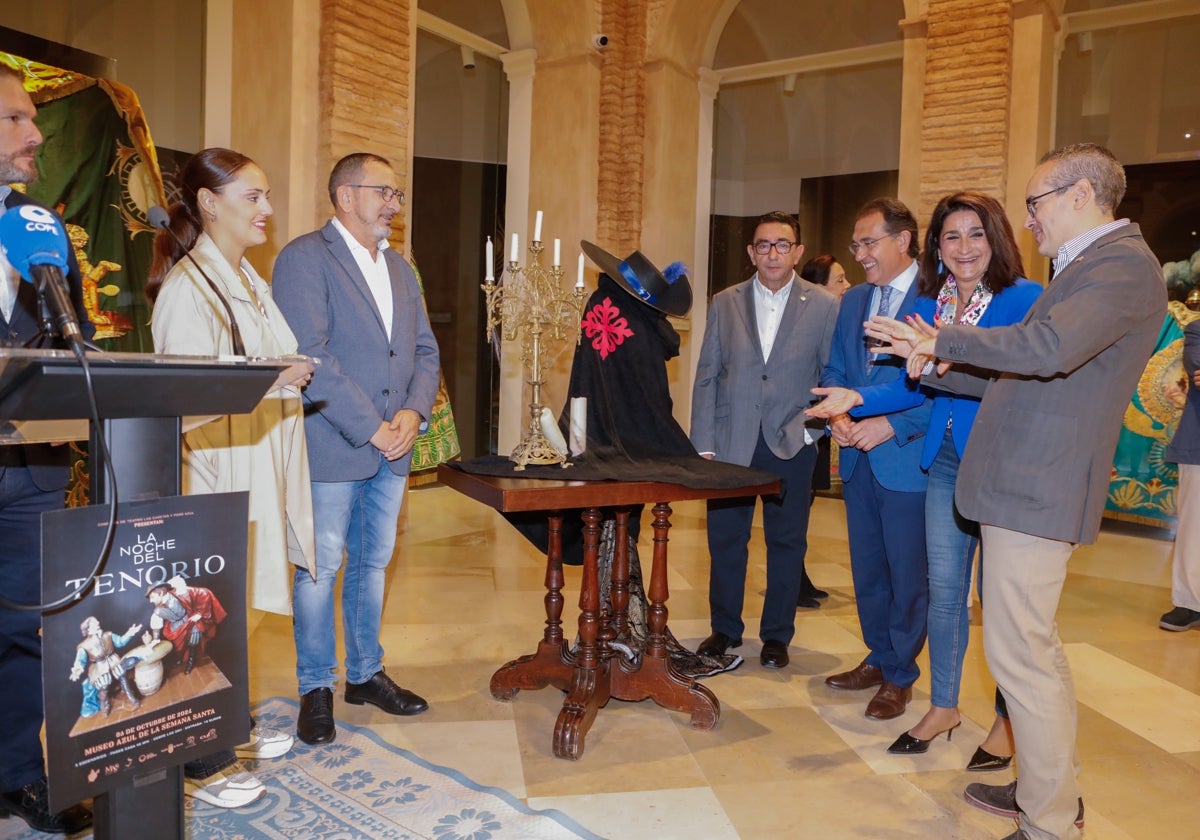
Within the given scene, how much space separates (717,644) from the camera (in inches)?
160

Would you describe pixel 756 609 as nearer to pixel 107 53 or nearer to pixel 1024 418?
pixel 1024 418

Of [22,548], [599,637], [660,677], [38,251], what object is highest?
[38,251]

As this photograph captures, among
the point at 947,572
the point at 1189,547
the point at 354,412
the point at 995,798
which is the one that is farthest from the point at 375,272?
the point at 1189,547

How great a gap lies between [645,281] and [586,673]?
4.64 feet

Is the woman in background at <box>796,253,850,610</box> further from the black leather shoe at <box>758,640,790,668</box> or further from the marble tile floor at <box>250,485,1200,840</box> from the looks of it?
the black leather shoe at <box>758,640,790,668</box>

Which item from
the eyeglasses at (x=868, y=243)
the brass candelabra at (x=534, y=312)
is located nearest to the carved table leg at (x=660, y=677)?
the brass candelabra at (x=534, y=312)

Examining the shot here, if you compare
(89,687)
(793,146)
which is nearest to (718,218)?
(793,146)

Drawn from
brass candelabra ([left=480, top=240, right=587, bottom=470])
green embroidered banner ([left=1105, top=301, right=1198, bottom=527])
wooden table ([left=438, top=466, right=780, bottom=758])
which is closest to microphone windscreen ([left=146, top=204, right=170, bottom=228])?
wooden table ([left=438, top=466, right=780, bottom=758])

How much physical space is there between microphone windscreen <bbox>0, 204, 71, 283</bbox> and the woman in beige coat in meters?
0.97

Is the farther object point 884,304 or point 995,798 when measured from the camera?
point 884,304

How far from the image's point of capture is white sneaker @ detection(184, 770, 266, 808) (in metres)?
2.62

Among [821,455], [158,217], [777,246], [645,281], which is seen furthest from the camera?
[821,455]

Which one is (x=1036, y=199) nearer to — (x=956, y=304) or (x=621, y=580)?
(x=956, y=304)

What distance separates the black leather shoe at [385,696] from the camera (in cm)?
334
